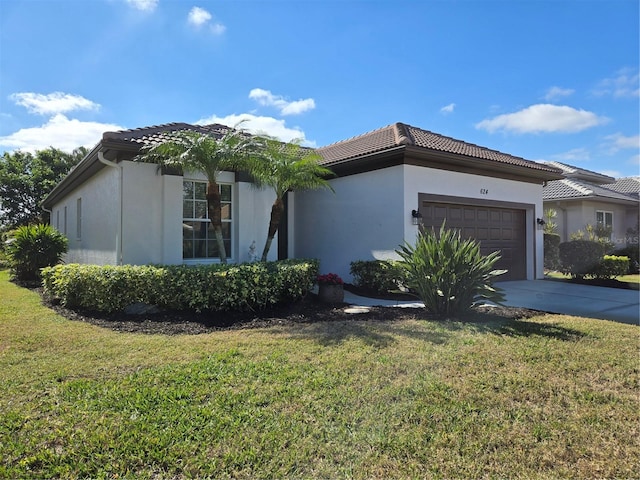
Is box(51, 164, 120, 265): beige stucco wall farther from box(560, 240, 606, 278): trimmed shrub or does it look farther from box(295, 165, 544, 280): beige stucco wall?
box(560, 240, 606, 278): trimmed shrub

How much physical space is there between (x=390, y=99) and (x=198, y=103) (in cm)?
578

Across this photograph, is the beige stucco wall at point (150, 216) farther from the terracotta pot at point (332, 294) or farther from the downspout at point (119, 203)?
the terracotta pot at point (332, 294)

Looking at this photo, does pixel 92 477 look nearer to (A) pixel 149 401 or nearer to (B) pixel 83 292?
(A) pixel 149 401

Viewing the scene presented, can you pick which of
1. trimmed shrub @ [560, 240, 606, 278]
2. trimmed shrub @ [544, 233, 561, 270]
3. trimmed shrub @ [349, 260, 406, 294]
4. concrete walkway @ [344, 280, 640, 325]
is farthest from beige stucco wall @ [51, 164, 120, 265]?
trimmed shrub @ [544, 233, 561, 270]

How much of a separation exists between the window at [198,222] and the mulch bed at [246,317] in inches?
114

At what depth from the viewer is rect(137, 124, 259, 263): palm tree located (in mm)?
7812

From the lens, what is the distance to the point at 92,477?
249 centimetres

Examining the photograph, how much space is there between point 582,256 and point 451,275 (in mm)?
9953

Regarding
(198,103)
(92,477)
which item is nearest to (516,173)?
(198,103)

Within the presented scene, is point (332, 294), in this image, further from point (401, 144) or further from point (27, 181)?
point (27, 181)

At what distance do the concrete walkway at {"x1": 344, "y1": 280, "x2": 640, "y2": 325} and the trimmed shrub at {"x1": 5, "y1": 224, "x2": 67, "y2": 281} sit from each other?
10.4 meters

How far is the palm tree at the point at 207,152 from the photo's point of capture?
25.6ft

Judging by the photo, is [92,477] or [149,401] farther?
[149,401]

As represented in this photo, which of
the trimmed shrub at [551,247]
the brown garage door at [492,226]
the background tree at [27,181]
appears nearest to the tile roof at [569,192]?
the trimmed shrub at [551,247]
